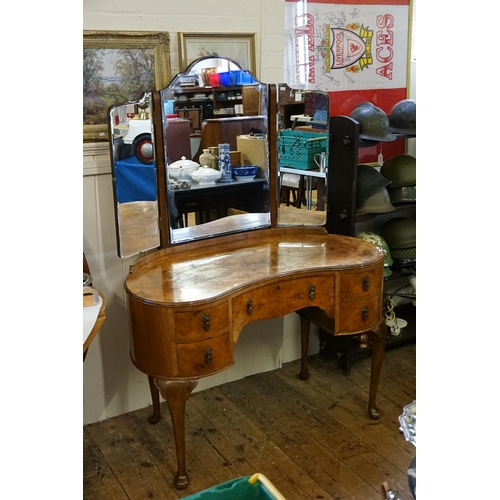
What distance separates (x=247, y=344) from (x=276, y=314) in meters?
0.80

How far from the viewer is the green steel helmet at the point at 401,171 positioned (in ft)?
11.1

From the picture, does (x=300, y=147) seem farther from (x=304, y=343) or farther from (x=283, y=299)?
(x=304, y=343)

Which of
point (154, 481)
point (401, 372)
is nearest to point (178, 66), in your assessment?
point (154, 481)

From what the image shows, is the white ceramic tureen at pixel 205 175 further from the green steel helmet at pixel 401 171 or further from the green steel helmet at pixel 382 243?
the green steel helmet at pixel 401 171

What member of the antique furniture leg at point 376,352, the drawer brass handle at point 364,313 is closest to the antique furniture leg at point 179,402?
the drawer brass handle at point 364,313

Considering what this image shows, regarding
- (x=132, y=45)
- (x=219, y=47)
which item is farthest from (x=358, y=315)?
(x=132, y=45)

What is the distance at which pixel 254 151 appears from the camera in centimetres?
293

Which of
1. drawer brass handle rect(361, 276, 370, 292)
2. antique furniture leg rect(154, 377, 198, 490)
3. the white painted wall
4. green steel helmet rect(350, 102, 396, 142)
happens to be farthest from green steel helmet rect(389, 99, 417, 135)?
antique furniture leg rect(154, 377, 198, 490)

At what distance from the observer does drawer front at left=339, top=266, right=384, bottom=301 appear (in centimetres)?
271

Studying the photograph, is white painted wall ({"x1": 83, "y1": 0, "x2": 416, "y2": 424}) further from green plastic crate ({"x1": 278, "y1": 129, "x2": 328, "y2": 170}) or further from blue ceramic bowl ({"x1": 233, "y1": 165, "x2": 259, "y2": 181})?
blue ceramic bowl ({"x1": 233, "y1": 165, "x2": 259, "y2": 181})

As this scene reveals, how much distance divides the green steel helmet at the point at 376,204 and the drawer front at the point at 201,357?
1234 millimetres

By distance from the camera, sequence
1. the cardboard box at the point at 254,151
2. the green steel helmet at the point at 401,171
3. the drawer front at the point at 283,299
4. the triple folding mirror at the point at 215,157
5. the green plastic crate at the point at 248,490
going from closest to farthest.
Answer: the green plastic crate at the point at 248,490
the drawer front at the point at 283,299
the triple folding mirror at the point at 215,157
the cardboard box at the point at 254,151
the green steel helmet at the point at 401,171
